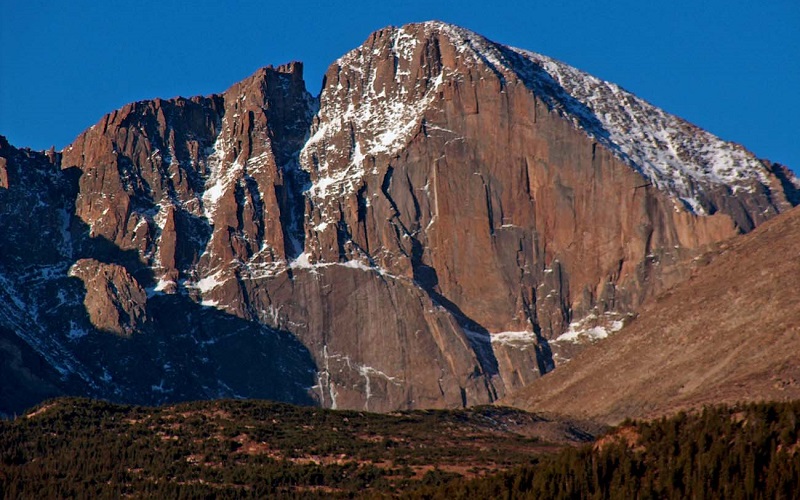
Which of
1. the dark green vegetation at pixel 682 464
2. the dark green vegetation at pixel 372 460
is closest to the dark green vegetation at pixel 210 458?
the dark green vegetation at pixel 372 460

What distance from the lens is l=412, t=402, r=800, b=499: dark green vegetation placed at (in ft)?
429

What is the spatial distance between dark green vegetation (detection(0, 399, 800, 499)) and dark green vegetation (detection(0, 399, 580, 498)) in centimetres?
17

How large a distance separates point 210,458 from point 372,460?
15.1m

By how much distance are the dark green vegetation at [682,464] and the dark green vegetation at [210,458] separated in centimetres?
2527

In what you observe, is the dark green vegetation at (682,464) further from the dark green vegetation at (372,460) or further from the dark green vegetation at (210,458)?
the dark green vegetation at (210,458)

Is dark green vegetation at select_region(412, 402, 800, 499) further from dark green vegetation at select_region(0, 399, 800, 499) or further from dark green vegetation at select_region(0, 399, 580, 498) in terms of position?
dark green vegetation at select_region(0, 399, 580, 498)

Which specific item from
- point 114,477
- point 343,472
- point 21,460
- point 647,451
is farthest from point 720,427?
point 21,460

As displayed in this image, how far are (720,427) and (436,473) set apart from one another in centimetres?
4041

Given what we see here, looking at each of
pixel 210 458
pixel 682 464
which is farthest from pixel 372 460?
pixel 682 464

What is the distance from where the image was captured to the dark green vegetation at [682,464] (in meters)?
131

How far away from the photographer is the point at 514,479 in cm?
14825

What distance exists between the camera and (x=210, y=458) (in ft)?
594

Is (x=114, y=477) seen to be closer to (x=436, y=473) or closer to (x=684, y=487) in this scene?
(x=436, y=473)

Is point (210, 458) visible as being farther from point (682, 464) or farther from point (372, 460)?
point (682, 464)
